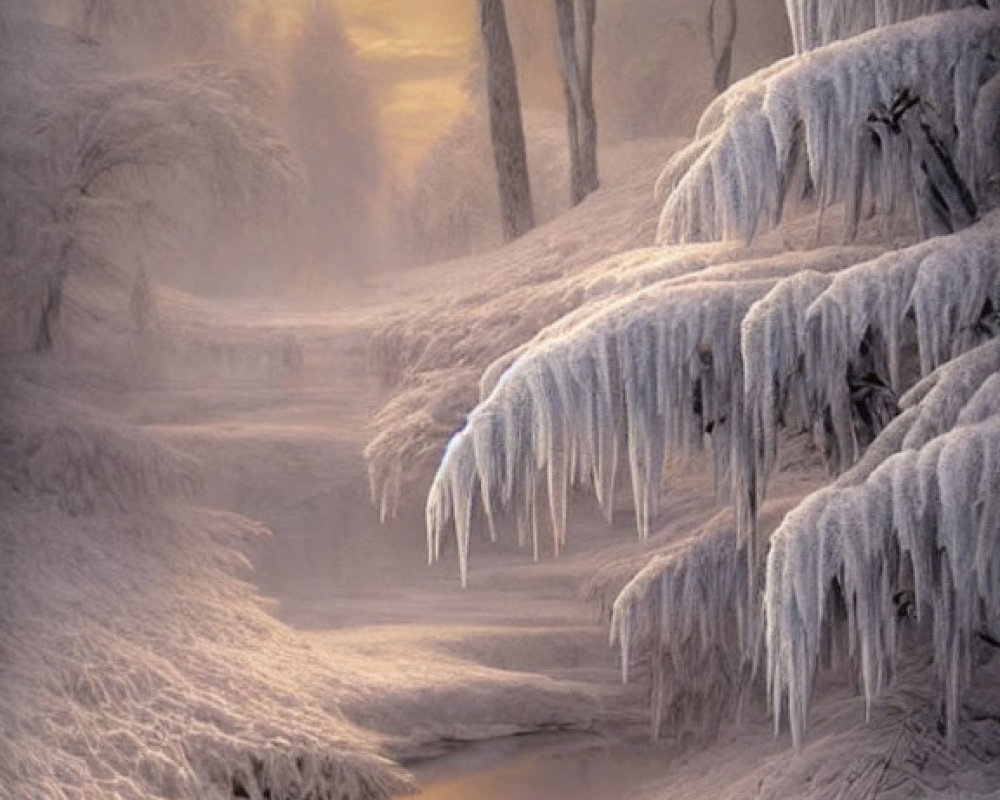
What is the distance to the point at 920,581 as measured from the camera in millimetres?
2613

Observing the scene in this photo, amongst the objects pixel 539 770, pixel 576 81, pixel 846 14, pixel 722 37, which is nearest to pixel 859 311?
pixel 846 14

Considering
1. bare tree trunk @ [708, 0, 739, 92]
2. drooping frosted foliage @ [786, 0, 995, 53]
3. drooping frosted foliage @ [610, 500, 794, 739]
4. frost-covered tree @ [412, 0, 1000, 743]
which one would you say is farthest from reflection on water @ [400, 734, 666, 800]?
bare tree trunk @ [708, 0, 739, 92]

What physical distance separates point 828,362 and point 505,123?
12.3 ft

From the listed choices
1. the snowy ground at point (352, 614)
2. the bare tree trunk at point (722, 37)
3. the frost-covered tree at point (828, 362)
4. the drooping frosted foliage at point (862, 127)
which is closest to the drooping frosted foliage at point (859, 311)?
the frost-covered tree at point (828, 362)

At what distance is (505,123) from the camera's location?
6422mm

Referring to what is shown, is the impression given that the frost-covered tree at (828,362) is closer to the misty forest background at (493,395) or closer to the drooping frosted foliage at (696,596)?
the misty forest background at (493,395)

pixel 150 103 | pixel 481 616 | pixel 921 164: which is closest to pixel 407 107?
pixel 150 103

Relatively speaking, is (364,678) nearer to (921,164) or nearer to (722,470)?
(722,470)

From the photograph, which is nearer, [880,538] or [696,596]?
[880,538]

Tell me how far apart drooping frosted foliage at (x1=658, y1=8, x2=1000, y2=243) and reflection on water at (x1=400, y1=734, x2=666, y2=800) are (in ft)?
6.01

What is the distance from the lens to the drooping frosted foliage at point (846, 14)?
329 centimetres

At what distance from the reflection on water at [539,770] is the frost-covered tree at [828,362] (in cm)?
144

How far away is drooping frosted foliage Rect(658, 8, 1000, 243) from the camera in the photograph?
2846mm

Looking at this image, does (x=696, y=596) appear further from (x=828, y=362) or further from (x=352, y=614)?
(x=352, y=614)
